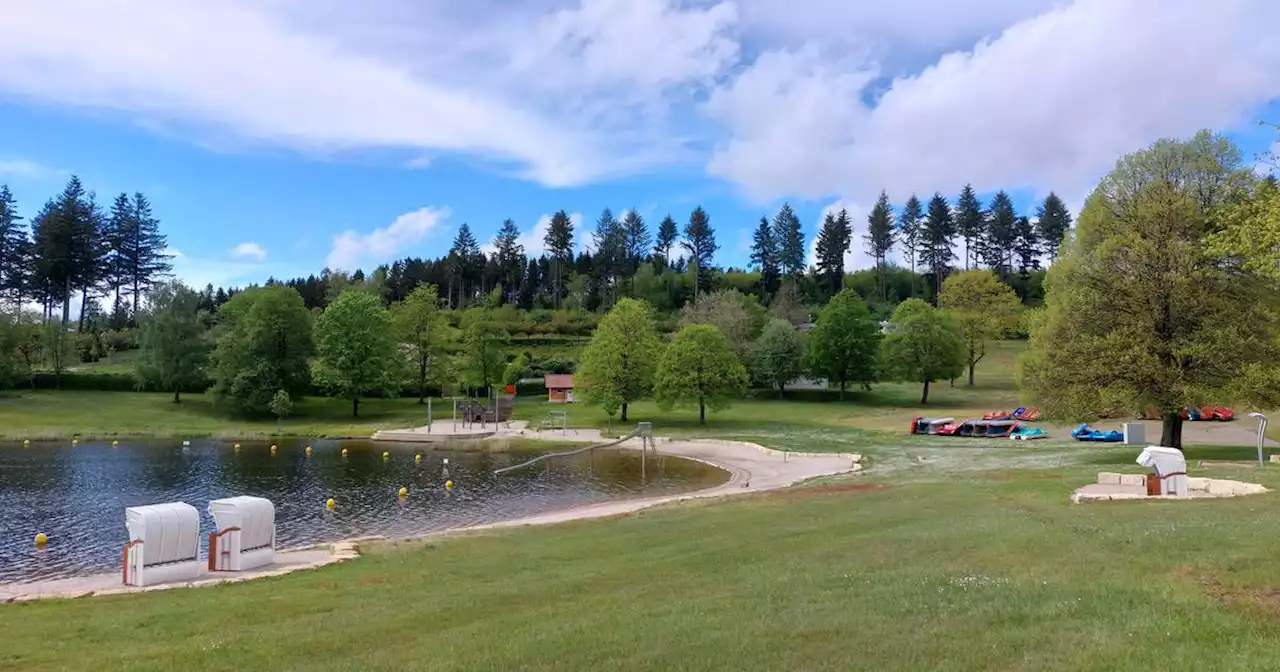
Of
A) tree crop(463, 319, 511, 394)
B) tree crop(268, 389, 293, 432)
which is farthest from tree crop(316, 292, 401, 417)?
tree crop(463, 319, 511, 394)

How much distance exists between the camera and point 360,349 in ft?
253

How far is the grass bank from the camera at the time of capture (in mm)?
8672

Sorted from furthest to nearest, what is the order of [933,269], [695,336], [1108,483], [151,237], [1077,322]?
1. [933,269]
2. [151,237]
3. [695,336]
4. [1077,322]
5. [1108,483]

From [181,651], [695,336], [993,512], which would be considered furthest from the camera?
[695,336]

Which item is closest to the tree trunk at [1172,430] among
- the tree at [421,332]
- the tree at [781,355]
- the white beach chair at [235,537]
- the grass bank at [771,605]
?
the grass bank at [771,605]

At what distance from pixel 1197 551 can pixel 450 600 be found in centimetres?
1233

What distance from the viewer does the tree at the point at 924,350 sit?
7831 centimetres

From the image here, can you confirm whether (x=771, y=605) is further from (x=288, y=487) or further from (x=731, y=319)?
(x=731, y=319)

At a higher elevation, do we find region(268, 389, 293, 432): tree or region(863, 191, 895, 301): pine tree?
region(863, 191, 895, 301): pine tree

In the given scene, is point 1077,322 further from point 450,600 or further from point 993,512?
point 450,600

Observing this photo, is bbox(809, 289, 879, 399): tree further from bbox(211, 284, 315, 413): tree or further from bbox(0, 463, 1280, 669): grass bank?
bbox(0, 463, 1280, 669): grass bank

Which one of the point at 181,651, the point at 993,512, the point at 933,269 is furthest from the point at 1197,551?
the point at 933,269

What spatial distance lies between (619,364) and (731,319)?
81.9ft

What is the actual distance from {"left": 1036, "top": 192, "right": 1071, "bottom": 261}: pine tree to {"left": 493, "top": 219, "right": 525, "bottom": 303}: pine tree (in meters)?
91.9
